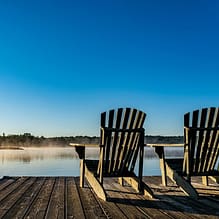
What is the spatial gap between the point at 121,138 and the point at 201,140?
117 centimetres

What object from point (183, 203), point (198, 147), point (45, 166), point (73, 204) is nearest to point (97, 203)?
point (73, 204)

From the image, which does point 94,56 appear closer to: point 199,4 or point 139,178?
point 199,4

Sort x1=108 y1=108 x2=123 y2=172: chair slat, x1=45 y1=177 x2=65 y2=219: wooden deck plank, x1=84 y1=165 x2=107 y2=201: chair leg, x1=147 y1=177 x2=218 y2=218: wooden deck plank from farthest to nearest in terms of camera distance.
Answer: x1=108 y1=108 x2=123 y2=172: chair slat → x1=84 y1=165 x2=107 y2=201: chair leg → x1=147 y1=177 x2=218 y2=218: wooden deck plank → x1=45 y1=177 x2=65 y2=219: wooden deck plank

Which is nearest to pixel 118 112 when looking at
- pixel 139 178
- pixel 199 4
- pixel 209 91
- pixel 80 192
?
pixel 139 178

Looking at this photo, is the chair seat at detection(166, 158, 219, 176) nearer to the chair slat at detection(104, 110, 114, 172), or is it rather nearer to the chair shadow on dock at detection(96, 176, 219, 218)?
the chair shadow on dock at detection(96, 176, 219, 218)

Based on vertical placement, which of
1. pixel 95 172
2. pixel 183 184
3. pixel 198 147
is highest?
pixel 198 147

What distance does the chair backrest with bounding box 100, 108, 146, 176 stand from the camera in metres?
4.16

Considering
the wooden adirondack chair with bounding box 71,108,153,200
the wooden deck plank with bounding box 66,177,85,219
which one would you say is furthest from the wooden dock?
the wooden adirondack chair with bounding box 71,108,153,200

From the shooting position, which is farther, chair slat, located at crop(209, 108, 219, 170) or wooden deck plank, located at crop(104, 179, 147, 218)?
chair slat, located at crop(209, 108, 219, 170)

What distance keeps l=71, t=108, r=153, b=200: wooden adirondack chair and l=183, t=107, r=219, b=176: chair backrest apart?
2.13 feet

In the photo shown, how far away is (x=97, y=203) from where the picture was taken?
3570 millimetres

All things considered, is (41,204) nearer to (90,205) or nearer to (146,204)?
(90,205)

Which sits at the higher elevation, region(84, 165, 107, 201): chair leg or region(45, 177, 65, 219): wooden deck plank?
region(84, 165, 107, 201): chair leg

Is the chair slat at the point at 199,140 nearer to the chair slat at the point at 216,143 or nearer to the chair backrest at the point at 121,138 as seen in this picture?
the chair slat at the point at 216,143
